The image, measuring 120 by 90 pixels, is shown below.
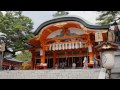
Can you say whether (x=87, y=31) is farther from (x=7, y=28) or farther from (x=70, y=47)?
(x=7, y=28)

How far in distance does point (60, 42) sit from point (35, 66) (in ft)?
13.9

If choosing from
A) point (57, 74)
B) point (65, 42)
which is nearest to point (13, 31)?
point (65, 42)

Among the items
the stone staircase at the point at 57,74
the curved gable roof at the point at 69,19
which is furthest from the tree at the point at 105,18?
the stone staircase at the point at 57,74

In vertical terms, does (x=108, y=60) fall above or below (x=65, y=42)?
below

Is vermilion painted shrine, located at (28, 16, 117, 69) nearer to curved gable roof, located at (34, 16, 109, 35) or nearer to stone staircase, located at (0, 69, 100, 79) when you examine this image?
curved gable roof, located at (34, 16, 109, 35)

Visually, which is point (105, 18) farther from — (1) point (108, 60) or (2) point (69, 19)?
(1) point (108, 60)

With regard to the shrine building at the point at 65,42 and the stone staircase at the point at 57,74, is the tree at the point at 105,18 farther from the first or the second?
the stone staircase at the point at 57,74

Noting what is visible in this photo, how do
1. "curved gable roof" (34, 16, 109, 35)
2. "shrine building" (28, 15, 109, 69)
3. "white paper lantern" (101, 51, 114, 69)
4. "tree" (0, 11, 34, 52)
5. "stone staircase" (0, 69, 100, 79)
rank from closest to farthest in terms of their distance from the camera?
"white paper lantern" (101, 51, 114, 69) < "stone staircase" (0, 69, 100, 79) < "curved gable roof" (34, 16, 109, 35) < "shrine building" (28, 15, 109, 69) < "tree" (0, 11, 34, 52)

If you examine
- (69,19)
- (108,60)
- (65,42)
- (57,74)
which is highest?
(69,19)

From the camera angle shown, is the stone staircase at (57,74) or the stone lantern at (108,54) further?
the stone staircase at (57,74)

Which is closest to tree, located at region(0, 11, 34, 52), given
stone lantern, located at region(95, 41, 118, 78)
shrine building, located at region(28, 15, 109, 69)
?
shrine building, located at region(28, 15, 109, 69)

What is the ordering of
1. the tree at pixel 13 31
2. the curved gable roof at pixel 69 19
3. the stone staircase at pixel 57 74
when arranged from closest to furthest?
the stone staircase at pixel 57 74
the curved gable roof at pixel 69 19
the tree at pixel 13 31

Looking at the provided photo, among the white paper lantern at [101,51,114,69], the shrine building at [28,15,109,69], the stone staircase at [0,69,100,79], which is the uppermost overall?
the shrine building at [28,15,109,69]
